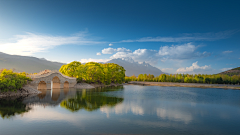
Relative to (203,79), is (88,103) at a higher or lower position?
lower

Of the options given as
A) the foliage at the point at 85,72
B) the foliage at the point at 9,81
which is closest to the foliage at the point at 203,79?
the foliage at the point at 85,72

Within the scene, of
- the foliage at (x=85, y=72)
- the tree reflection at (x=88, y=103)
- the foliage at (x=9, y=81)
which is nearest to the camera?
the tree reflection at (x=88, y=103)

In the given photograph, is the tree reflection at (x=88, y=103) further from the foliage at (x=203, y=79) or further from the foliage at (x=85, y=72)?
the foliage at (x=203, y=79)

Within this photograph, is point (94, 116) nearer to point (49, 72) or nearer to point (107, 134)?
point (107, 134)

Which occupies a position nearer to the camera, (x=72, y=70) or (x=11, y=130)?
(x=11, y=130)

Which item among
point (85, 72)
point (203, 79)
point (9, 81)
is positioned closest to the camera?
point (9, 81)

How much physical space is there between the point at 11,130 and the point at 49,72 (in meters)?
34.9

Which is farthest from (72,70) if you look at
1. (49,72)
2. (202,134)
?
(202,134)

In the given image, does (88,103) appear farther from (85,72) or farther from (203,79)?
(203,79)

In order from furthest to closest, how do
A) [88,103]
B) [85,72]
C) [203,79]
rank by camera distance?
[203,79] → [85,72] → [88,103]

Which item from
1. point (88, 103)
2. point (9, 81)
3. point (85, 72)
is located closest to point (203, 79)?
point (85, 72)

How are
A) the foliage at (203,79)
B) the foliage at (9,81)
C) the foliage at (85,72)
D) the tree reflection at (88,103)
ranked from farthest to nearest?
the foliage at (203,79) → the foliage at (85,72) → the foliage at (9,81) → the tree reflection at (88,103)

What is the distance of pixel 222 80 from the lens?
89.3m

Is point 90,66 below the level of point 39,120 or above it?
above
